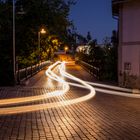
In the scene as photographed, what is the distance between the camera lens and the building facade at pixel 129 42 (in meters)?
28.5

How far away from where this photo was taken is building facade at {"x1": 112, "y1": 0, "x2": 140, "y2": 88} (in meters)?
28.5

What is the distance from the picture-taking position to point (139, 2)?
2880cm

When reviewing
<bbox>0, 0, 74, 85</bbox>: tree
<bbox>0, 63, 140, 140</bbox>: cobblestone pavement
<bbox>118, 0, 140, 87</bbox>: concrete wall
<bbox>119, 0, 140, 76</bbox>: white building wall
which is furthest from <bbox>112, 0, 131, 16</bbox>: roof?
<bbox>0, 0, 74, 85</bbox>: tree

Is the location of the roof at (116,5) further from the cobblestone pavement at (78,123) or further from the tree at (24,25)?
the tree at (24,25)

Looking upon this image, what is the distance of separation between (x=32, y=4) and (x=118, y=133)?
44934mm

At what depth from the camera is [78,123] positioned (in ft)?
44.1

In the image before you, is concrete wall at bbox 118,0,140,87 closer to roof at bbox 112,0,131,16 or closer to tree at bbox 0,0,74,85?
roof at bbox 112,0,131,16

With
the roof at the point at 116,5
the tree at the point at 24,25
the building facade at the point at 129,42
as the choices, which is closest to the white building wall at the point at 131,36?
the building facade at the point at 129,42

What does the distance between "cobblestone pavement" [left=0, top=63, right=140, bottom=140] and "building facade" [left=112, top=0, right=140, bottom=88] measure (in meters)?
9.44

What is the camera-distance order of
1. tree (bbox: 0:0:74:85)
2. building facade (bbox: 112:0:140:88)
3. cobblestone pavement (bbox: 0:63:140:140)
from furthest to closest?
tree (bbox: 0:0:74:85), building facade (bbox: 112:0:140:88), cobblestone pavement (bbox: 0:63:140:140)

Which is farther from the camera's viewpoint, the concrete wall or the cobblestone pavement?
the concrete wall

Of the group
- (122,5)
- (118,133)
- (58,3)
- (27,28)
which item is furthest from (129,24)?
(58,3)

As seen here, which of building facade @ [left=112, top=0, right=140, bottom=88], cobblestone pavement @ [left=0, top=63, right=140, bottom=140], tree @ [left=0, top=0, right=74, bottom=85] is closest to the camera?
cobblestone pavement @ [left=0, top=63, right=140, bottom=140]

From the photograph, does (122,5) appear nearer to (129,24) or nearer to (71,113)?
(129,24)
